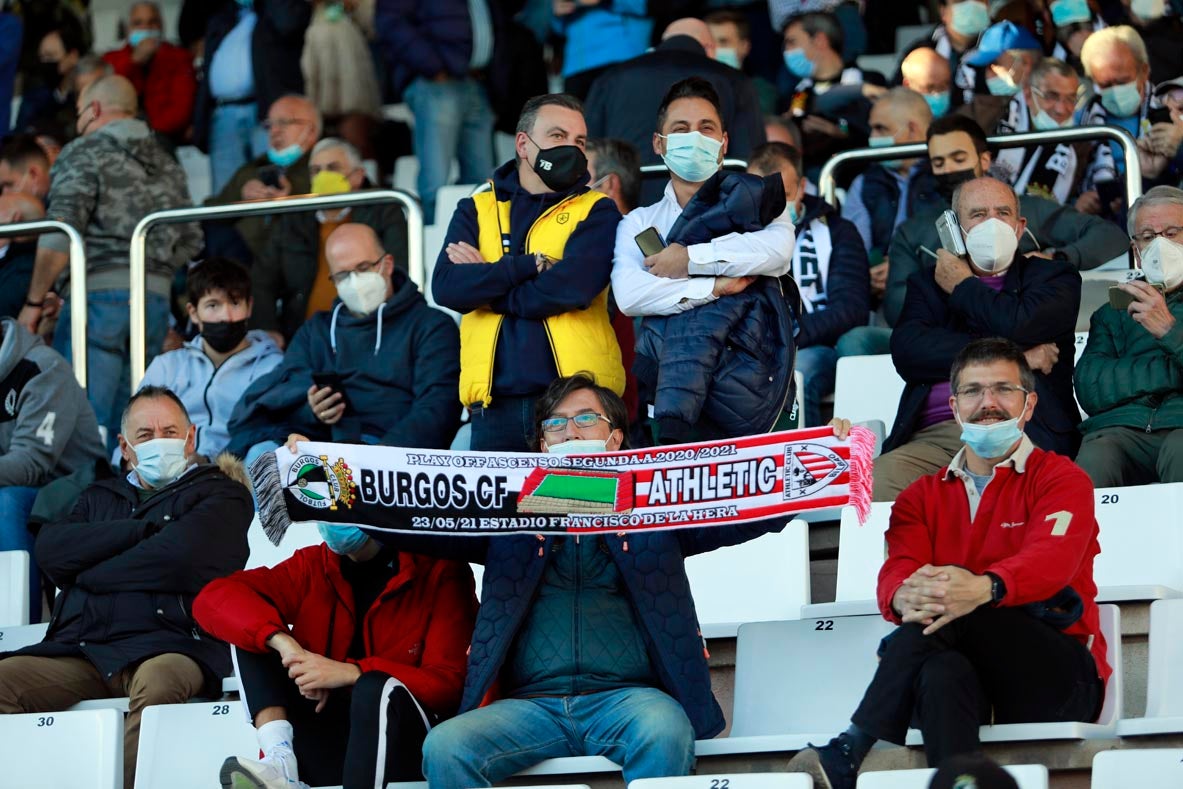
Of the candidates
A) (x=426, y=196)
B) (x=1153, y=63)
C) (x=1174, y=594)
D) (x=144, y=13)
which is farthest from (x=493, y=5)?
(x=1174, y=594)

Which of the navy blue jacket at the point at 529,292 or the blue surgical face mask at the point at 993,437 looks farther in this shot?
the navy blue jacket at the point at 529,292

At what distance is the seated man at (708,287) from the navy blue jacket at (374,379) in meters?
1.09

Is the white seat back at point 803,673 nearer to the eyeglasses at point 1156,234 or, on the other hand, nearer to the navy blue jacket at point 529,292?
the navy blue jacket at point 529,292

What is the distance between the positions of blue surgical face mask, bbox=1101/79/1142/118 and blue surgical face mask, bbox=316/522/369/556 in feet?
14.4

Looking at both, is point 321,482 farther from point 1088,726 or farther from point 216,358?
point 216,358

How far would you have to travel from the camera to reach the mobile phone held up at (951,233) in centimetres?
669

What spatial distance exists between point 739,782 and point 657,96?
13.5 ft

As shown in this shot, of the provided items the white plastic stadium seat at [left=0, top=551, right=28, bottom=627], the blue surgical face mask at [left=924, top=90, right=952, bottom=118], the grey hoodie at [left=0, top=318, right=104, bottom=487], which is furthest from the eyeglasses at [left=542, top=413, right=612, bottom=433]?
the blue surgical face mask at [left=924, top=90, right=952, bottom=118]

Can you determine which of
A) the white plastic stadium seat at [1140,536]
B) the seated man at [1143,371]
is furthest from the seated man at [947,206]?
the white plastic stadium seat at [1140,536]

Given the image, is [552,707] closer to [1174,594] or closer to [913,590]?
[913,590]

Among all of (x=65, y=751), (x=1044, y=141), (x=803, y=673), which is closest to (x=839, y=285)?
(x=1044, y=141)

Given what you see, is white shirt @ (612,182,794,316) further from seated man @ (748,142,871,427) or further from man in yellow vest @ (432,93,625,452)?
seated man @ (748,142,871,427)

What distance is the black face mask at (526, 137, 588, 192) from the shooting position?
6.23 m

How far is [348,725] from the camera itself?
17.9 ft
